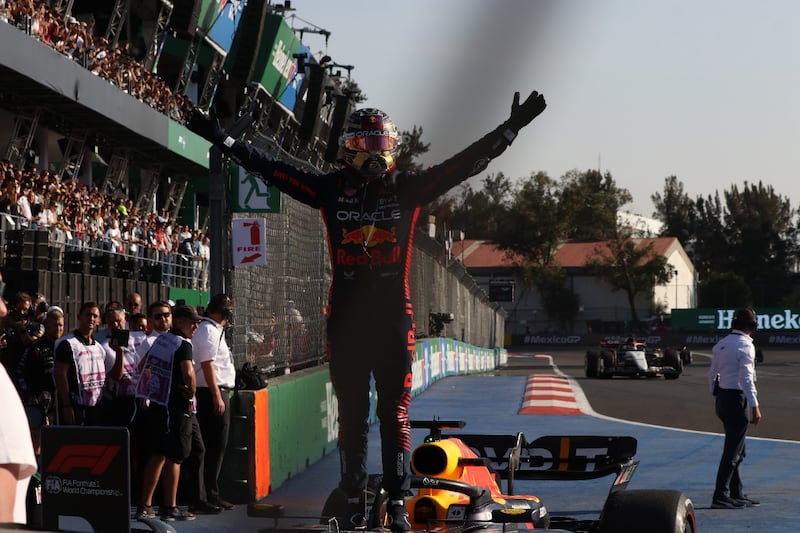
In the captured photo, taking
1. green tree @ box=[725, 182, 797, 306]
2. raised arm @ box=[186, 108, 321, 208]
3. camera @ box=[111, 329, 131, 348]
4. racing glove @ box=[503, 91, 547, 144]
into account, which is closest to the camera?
racing glove @ box=[503, 91, 547, 144]

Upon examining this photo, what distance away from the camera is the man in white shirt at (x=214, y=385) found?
8.95m

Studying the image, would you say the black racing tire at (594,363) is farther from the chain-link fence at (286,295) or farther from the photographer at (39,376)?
the photographer at (39,376)

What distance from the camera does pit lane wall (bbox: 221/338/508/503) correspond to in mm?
9281

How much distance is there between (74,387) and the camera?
8375 mm

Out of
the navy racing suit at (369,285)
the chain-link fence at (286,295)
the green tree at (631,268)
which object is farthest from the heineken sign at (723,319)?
the navy racing suit at (369,285)

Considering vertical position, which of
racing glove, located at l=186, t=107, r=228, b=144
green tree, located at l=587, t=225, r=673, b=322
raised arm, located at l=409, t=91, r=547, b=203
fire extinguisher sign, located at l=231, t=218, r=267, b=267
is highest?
green tree, located at l=587, t=225, r=673, b=322

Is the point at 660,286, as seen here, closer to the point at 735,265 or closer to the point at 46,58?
the point at 735,265

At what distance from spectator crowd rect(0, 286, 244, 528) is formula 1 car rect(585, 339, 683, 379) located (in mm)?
22307

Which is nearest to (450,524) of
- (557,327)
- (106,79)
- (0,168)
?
(0,168)

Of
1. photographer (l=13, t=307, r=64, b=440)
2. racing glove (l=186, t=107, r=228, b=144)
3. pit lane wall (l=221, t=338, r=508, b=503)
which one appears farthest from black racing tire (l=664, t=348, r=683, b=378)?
racing glove (l=186, t=107, r=228, b=144)

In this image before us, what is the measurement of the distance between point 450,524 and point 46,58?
1596cm

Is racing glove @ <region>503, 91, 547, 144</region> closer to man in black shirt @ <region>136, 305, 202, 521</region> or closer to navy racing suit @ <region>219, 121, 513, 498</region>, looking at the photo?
navy racing suit @ <region>219, 121, 513, 498</region>

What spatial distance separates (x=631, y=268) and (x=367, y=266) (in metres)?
79.7

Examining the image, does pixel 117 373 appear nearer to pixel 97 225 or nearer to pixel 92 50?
pixel 97 225
